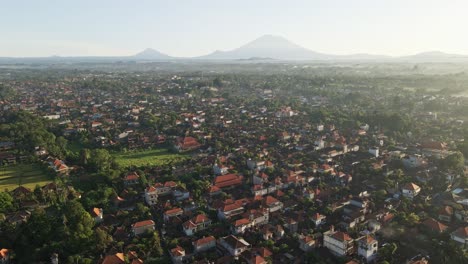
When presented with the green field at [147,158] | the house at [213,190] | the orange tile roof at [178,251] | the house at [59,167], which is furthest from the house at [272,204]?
the house at [59,167]

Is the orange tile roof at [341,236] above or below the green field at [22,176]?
above

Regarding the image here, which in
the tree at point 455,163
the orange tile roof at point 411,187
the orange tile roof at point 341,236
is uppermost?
the tree at point 455,163

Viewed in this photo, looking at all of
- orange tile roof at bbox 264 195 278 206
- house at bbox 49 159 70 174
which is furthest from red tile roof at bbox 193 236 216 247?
house at bbox 49 159 70 174

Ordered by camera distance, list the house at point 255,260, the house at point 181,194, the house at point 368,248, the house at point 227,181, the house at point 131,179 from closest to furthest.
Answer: the house at point 255,260, the house at point 368,248, the house at point 181,194, the house at point 227,181, the house at point 131,179

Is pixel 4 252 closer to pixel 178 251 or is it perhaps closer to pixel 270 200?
pixel 178 251

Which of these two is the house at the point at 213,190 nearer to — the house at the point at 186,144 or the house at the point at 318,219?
the house at the point at 318,219

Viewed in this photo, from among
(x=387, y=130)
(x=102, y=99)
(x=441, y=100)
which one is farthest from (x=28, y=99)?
(x=441, y=100)
